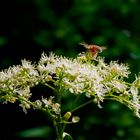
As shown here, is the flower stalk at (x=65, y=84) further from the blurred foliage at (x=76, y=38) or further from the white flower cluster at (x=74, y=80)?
the blurred foliage at (x=76, y=38)

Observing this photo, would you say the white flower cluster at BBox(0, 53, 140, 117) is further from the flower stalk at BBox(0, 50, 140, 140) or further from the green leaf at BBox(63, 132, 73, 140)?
the green leaf at BBox(63, 132, 73, 140)

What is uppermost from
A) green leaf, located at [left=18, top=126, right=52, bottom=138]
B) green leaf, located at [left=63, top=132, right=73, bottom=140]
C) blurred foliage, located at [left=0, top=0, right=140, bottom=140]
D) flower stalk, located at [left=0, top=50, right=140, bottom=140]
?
blurred foliage, located at [left=0, top=0, right=140, bottom=140]

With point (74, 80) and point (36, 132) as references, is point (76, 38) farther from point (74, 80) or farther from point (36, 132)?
point (74, 80)

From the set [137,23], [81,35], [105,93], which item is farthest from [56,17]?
[105,93]

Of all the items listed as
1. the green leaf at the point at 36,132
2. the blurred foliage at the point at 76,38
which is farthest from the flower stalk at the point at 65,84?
the blurred foliage at the point at 76,38

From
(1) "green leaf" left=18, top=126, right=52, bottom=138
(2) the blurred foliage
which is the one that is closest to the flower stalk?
(1) "green leaf" left=18, top=126, right=52, bottom=138

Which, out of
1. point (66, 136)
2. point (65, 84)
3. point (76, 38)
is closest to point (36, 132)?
point (76, 38)
